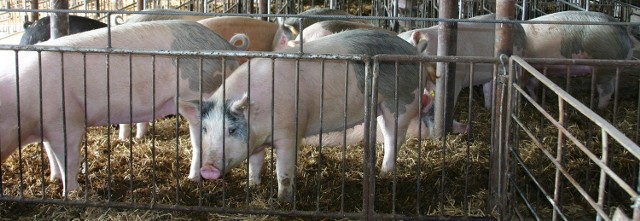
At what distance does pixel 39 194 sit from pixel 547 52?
5.34m

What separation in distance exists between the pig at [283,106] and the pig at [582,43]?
302cm

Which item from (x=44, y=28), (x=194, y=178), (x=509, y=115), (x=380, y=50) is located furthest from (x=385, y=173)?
(x=44, y=28)

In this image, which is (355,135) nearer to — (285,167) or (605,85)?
(285,167)

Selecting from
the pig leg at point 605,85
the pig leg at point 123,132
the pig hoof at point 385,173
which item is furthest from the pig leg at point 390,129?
the pig leg at point 605,85

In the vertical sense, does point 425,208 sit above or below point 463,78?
below

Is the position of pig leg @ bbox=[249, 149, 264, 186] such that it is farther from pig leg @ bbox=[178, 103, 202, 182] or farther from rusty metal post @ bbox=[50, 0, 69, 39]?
rusty metal post @ bbox=[50, 0, 69, 39]

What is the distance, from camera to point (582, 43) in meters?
7.96

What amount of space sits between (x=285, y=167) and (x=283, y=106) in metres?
0.40

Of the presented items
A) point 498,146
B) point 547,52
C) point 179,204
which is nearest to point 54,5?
point 179,204

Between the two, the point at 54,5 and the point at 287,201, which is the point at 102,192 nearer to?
the point at 287,201

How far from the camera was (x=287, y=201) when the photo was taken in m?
4.56

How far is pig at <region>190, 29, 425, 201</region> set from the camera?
14.4 feet

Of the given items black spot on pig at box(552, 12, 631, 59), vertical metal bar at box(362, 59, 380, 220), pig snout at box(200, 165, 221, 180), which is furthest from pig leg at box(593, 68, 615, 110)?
pig snout at box(200, 165, 221, 180)

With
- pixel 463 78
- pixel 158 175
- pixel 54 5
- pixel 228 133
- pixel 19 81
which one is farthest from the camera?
pixel 463 78
